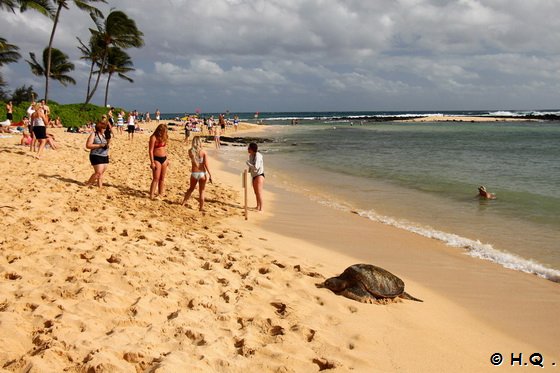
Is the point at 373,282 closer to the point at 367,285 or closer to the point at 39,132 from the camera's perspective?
the point at 367,285

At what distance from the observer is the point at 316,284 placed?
15.9 ft

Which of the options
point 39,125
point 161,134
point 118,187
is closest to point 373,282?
point 161,134

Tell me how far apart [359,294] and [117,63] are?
4665cm

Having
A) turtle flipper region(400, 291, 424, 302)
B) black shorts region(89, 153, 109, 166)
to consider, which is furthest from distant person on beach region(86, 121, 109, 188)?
turtle flipper region(400, 291, 424, 302)

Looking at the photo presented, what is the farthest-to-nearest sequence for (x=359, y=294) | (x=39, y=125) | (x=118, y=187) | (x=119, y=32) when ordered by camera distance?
1. (x=119, y=32)
2. (x=39, y=125)
3. (x=118, y=187)
4. (x=359, y=294)

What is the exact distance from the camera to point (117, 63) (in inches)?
1759

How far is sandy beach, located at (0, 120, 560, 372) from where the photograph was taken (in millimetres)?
3076

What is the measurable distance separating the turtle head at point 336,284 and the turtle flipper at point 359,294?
0.07m

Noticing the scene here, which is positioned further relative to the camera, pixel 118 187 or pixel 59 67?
pixel 59 67

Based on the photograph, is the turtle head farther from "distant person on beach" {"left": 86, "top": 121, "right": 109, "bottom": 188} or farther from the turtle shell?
"distant person on beach" {"left": 86, "top": 121, "right": 109, "bottom": 188}

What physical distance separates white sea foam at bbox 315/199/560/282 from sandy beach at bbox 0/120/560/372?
0.25 meters

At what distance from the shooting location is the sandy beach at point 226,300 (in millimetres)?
3076

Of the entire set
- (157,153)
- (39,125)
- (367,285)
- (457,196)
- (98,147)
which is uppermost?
(39,125)

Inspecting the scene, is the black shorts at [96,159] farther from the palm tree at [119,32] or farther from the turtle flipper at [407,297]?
the palm tree at [119,32]
